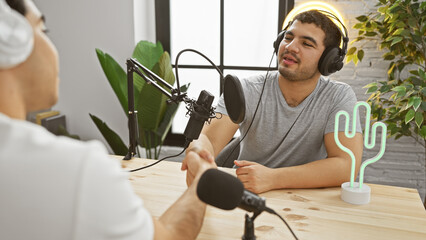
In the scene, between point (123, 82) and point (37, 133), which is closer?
point (37, 133)

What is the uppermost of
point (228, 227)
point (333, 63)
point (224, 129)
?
point (333, 63)

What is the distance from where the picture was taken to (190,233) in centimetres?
84

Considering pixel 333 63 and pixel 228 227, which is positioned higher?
pixel 333 63

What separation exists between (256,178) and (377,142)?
5.56 feet

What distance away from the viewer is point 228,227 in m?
0.99

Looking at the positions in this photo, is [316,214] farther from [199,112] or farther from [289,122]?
[289,122]

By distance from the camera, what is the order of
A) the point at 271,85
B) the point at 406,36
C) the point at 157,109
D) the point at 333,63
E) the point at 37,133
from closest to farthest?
the point at 37,133 → the point at 333,63 → the point at 271,85 → the point at 406,36 → the point at 157,109

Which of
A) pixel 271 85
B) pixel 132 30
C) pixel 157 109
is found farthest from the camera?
pixel 132 30

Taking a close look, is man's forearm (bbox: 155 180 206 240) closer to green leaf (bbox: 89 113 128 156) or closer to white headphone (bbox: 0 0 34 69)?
white headphone (bbox: 0 0 34 69)

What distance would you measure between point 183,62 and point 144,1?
1.92ft

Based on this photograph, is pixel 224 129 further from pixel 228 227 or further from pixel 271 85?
pixel 228 227

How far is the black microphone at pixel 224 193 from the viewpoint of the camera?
73 cm

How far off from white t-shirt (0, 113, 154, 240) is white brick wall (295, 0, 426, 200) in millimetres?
2284

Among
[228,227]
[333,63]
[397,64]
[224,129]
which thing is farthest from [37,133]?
[397,64]
